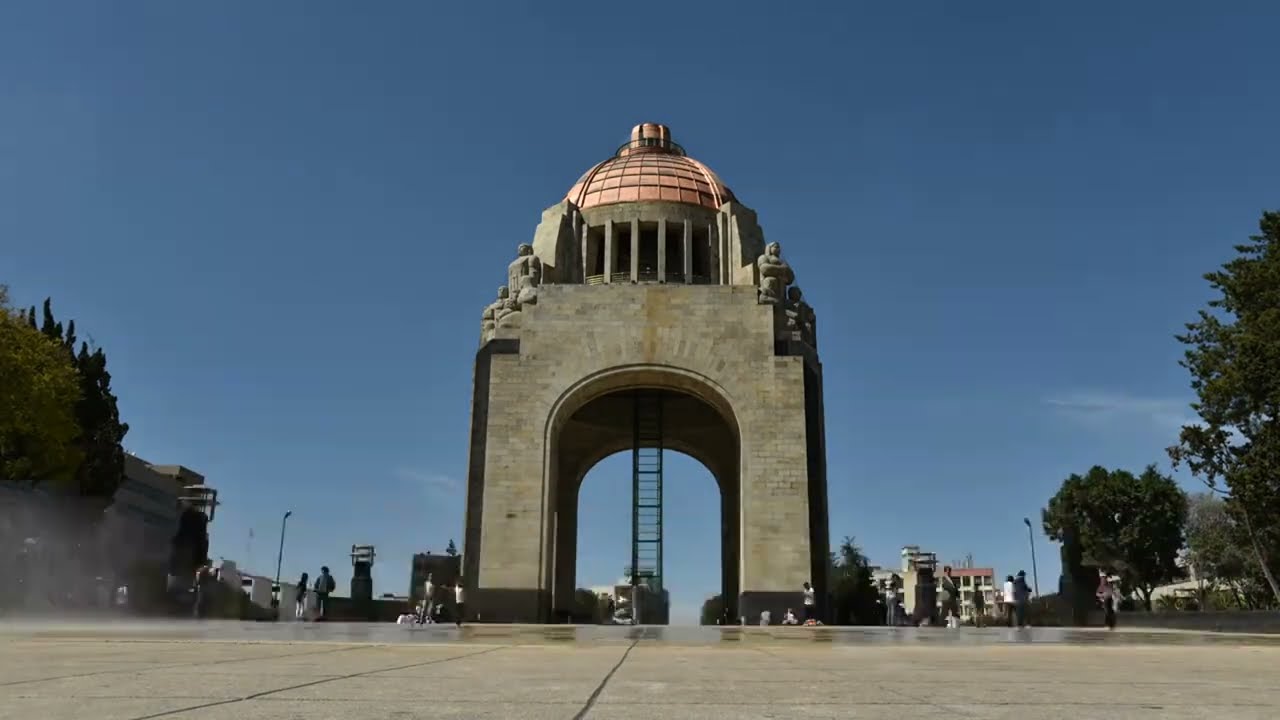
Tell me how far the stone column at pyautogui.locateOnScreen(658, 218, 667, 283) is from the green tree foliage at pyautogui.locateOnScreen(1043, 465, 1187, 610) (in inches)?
1240

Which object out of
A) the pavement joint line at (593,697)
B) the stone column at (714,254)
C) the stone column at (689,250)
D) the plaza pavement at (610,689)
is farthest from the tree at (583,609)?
the pavement joint line at (593,697)

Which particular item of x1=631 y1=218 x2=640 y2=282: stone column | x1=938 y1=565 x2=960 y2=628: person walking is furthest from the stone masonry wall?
x1=938 y1=565 x2=960 y2=628: person walking

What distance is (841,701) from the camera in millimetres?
3086

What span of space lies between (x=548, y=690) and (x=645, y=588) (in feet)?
73.5

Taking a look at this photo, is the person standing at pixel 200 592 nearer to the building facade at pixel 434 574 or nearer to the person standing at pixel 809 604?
the building facade at pixel 434 574

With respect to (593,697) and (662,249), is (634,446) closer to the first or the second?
(662,249)

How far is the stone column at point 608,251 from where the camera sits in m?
27.5

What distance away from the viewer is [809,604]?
20500mm

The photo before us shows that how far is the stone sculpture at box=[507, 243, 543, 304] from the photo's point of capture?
24172mm

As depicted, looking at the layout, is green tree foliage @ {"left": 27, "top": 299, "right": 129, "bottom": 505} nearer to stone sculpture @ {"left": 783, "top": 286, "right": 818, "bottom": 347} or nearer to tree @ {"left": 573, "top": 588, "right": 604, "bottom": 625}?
tree @ {"left": 573, "top": 588, "right": 604, "bottom": 625}

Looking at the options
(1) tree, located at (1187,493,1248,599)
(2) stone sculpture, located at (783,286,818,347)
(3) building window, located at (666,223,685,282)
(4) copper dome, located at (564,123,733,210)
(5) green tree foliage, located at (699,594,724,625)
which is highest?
(4) copper dome, located at (564,123,733,210)

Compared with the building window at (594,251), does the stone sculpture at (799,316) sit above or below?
below

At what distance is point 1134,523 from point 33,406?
1878 inches

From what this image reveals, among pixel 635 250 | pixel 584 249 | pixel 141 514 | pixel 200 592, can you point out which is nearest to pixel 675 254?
pixel 635 250
